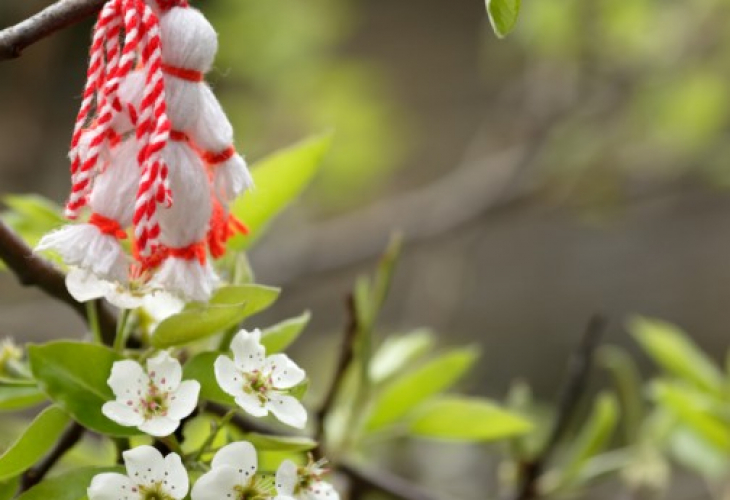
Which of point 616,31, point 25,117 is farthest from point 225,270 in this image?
point 25,117

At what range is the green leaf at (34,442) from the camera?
18.1 inches

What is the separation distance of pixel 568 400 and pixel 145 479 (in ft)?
1.32

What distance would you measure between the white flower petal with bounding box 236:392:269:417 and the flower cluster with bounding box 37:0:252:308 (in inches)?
2.1

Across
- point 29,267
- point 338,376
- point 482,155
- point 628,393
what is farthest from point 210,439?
point 482,155

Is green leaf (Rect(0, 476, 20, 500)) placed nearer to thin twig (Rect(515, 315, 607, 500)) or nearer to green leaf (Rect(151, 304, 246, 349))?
green leaf (Rect(151, 304, 246, 349))

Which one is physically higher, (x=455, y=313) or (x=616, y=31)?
(x=616, y=31)

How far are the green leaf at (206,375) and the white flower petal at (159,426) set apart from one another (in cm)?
3

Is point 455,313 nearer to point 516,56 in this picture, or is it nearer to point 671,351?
point 516,56

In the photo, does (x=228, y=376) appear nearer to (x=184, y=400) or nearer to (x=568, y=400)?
(x=184, y=400)

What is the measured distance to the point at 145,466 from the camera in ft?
1.44

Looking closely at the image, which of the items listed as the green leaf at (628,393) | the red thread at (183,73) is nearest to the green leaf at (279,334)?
the red thread at (183,73)

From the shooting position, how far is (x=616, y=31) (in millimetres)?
1759

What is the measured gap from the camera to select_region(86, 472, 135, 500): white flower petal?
0.44m

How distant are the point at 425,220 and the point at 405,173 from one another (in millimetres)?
1265
